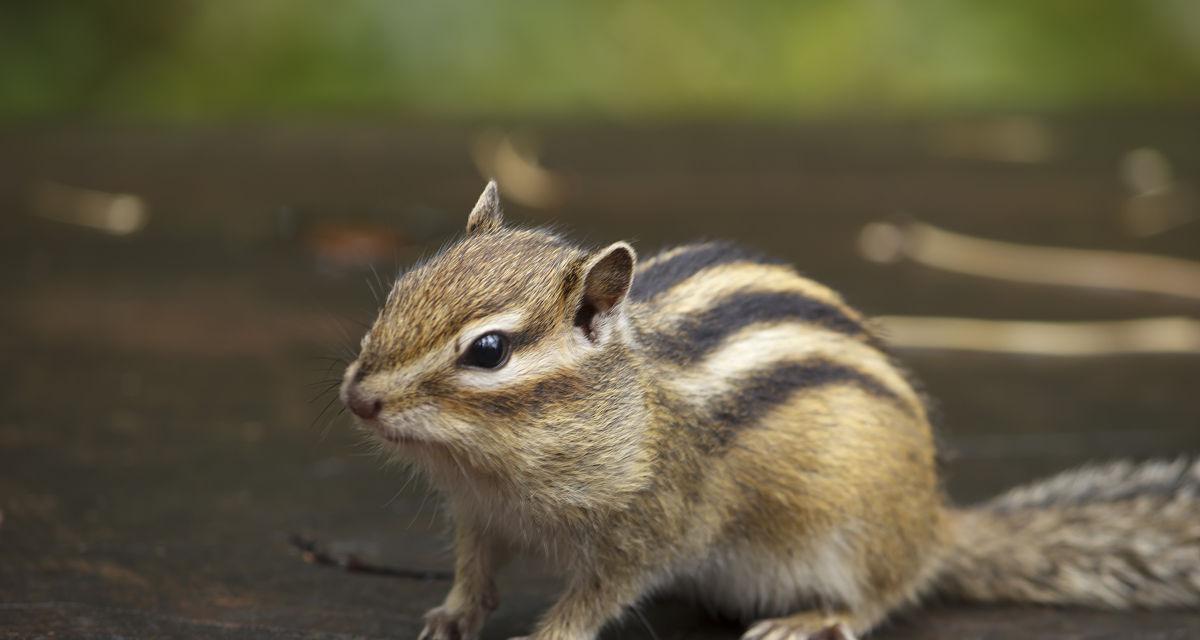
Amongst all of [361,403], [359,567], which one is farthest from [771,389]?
[359,567]

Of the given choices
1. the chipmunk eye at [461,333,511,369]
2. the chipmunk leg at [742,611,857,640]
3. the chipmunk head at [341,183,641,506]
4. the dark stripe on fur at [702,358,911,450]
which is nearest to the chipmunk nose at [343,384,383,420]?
the chipmunk head at [341,183,641,506]

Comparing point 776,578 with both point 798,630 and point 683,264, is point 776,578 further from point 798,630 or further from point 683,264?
point 683,264

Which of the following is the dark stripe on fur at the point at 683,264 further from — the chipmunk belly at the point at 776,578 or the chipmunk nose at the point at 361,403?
the chipmunk nose at the point at 361,403

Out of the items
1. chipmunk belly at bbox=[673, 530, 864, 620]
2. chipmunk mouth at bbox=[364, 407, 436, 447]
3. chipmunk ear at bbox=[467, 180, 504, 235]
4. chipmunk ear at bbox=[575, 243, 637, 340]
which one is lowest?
chipmunk belly at bbox=[673, 530, 864, 620]

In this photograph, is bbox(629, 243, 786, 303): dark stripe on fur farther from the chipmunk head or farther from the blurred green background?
the blurred green background

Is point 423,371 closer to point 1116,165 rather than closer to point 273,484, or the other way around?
point 273,484

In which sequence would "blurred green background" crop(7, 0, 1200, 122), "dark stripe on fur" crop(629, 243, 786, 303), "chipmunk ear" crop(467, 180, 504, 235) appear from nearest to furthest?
"chipmunk ear" crop(467, 180, 504, 235) < "dark stripe on fur" crop(629, 243, 786, 303) < "blurred green background" crop(7, 0, 1200, 122)
